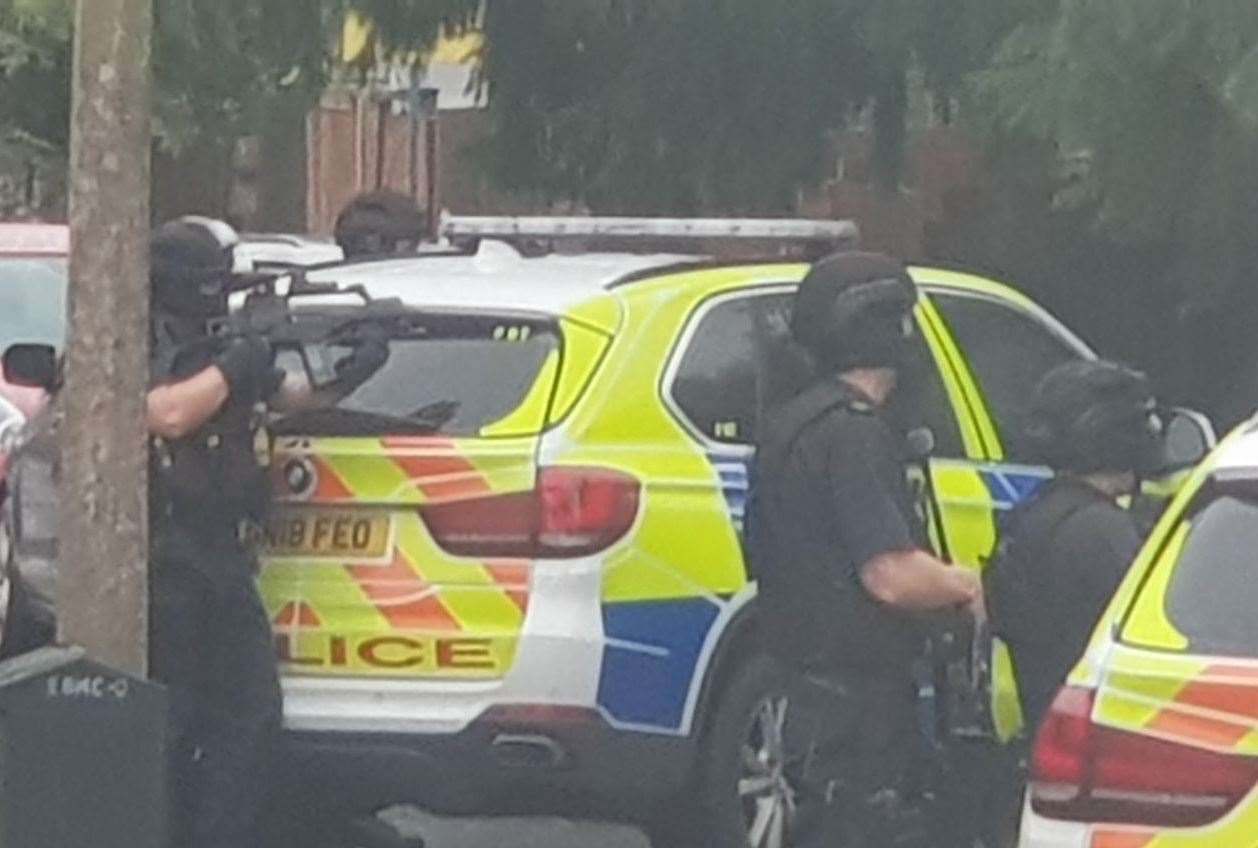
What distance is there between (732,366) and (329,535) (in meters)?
1.17

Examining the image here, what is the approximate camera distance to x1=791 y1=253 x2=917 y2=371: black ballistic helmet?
301 inches

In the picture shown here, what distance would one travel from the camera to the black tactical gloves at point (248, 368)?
28.4ft

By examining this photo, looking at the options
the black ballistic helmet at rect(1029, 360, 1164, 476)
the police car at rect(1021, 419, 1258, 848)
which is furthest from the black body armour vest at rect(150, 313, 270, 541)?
the police car at rect(1021, 419, 1258, 848)

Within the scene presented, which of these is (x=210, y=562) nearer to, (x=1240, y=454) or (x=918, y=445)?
(x=918, y=445)

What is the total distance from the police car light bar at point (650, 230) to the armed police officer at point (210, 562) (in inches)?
70.9

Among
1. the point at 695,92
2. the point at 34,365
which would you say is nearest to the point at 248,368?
the point at 34,365

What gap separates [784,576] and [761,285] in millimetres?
2034

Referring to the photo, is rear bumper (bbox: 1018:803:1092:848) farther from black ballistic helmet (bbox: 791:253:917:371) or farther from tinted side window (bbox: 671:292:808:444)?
tinted side window (bbox: 671:292:808:444)

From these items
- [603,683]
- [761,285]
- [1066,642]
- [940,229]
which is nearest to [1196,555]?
[1066,642]

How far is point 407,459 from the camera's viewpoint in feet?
29.2

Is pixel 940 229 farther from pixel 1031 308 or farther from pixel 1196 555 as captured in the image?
pixel 1196 555

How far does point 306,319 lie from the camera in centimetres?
925

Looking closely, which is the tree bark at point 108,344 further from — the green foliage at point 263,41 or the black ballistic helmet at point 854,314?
the green foliage at point 263,41

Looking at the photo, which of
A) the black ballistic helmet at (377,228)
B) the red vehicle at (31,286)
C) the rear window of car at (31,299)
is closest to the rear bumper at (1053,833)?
the black ballistic helmet at (377,228)
